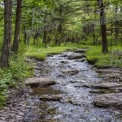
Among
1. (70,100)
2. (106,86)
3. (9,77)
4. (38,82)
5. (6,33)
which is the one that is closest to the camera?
(70,100)

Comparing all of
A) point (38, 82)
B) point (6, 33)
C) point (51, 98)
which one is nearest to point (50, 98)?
point (51, 98)

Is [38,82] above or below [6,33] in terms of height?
below

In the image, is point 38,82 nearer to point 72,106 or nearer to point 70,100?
point 70,100

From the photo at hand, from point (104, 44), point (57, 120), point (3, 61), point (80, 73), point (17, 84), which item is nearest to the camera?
point (57, 120)

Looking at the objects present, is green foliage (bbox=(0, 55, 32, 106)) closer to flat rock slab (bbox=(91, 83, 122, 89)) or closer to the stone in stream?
the stone in stream

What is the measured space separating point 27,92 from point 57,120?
3.00 meters

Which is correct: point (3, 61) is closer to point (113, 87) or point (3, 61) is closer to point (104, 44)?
point (113, 87)

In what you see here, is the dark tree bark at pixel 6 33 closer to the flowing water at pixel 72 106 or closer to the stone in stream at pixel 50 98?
the flowing water at pixel 72 106

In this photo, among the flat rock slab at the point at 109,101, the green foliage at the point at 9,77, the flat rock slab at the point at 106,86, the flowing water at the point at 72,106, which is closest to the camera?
the flowing water at the point at 72,106

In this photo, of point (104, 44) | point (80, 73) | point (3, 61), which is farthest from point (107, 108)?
point (104, 44)

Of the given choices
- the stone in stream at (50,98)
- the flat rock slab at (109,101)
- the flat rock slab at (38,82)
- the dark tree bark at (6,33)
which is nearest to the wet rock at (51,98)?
the stone in stream at (50,98)

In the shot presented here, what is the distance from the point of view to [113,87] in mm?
10594

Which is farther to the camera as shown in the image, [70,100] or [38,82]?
[38,82]

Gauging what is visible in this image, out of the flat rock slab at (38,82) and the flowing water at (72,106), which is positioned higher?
the flat rock slab at (38,82)
